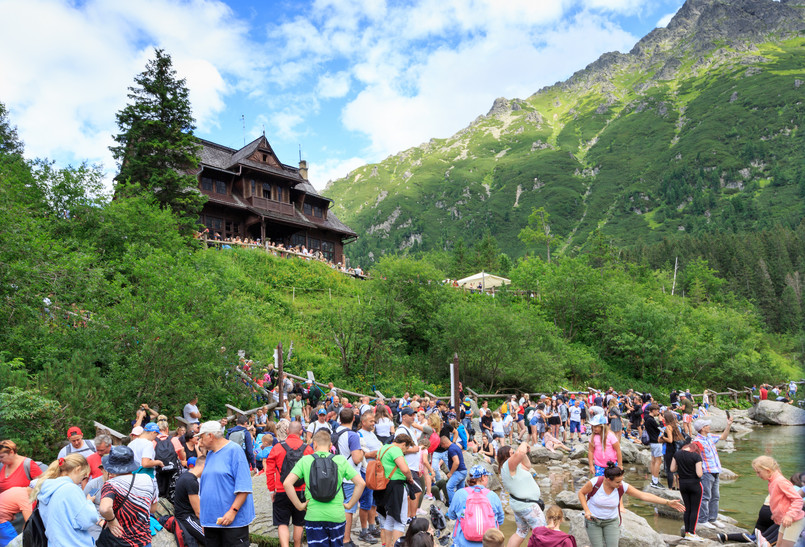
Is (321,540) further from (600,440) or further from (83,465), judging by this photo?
(600,440)

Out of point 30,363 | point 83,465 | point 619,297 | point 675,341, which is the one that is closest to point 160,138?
point 30,363

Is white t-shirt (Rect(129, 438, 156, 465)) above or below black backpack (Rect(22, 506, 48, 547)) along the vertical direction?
above

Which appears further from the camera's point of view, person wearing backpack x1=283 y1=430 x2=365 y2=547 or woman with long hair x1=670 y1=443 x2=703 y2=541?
woman with long hair x1=670 y1=443 x2=703 y2=541

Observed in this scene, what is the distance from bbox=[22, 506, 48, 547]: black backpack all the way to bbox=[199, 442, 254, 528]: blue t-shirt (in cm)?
136

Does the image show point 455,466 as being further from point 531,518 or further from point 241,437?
point 241,437

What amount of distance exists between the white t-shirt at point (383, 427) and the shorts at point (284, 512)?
3532mm

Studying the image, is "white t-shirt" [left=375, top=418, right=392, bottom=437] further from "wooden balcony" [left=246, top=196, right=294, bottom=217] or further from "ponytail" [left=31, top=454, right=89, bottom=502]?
"wooden balcony" [left=246, top=196, right=294, bottom=217]

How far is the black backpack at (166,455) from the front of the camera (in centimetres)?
744

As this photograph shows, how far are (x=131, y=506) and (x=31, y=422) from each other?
702 centimetres

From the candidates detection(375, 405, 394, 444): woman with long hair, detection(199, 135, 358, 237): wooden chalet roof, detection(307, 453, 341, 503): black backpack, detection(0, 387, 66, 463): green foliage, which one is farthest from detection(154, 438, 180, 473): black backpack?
detection(199, 135, 358, 237): wooden chalet roof

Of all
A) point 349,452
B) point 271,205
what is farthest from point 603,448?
point 271,205

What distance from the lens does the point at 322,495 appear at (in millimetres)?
5363

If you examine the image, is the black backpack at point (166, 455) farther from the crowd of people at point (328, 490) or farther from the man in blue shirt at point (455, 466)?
the man in blue shirt at point (455, 466)

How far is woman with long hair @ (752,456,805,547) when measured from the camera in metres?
5.71
